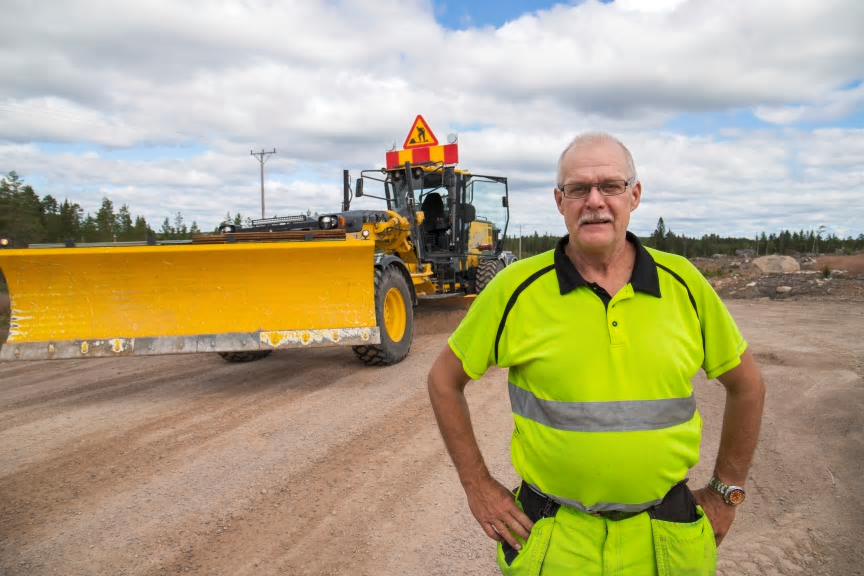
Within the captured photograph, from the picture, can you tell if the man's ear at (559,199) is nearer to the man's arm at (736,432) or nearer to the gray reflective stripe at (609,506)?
the man's arm at (736,432)

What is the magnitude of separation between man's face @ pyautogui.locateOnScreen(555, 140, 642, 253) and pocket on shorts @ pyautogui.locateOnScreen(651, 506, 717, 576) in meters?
0.75

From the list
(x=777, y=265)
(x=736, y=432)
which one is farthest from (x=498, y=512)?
(x=777, y=265)

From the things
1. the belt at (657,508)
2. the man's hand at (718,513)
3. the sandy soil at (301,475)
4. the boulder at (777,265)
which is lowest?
the sandy soil at (301,475)

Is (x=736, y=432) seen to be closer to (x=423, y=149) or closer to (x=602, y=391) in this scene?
(x=602, y=391)

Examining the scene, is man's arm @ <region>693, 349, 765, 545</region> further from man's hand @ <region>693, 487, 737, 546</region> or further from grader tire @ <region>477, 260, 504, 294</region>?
grader tire @ <region>477, 260, 504, 294</region>

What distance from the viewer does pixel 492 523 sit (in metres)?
1.66

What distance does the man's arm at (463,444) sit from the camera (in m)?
1.67

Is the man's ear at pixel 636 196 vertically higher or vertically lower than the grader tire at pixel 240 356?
higher

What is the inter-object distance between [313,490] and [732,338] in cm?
264

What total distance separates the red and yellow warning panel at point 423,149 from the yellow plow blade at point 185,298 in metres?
4.35

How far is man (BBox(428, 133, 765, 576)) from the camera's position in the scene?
4.90 feet

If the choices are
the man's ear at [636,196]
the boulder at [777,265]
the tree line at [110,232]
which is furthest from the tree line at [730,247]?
the man's ear at [636,196]

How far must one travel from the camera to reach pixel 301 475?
3.67 meters

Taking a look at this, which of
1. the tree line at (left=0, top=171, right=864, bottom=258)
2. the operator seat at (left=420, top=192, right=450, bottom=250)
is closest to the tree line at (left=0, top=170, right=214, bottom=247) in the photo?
the tree line at (left=0, top=171, right=864, bottom=258)
